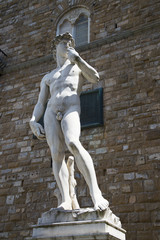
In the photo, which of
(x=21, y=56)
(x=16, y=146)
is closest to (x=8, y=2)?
(x=21, y=56)

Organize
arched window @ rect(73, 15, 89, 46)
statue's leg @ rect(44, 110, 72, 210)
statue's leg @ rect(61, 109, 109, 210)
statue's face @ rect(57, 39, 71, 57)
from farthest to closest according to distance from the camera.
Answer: arched window @ rect(73, 15, 89, 46), statue's face @ rect(57, 39, 71, 57), statue's leg @ rect(44, 110, 72, 210), statue's leg @ rect(61, 109, 109, 210)

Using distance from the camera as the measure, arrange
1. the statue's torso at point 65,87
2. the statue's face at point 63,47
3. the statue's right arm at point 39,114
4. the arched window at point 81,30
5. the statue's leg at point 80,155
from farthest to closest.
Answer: the arched window at point 81,30 < the statue's face at point 63,47 < the statue's right arm at point 39,114 < the statue's torso at point 65,87 < the statue's leg at point 80,155

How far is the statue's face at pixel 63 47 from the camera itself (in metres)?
4.30

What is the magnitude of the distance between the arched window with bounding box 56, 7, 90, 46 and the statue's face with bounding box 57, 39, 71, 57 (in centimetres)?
450

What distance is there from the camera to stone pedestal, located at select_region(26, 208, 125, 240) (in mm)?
2928

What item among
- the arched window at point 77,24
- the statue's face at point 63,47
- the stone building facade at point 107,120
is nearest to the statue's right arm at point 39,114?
the statue's face at point 63,47

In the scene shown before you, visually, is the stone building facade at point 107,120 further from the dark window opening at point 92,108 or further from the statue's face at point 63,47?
the statue's face at point 63,47

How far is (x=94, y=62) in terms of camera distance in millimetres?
7926

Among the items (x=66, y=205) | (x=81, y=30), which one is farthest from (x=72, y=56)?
(x=81, y=30)

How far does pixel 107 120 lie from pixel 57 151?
3.36 m

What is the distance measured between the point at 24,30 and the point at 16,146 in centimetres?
403

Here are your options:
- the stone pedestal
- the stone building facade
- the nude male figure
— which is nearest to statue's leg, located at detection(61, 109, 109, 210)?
the nude male figure

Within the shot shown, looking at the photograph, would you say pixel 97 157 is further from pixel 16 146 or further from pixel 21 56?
pixel 21 56

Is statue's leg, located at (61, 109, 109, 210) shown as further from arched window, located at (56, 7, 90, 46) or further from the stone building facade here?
arched window, located at (56, 7, 90, 46)
